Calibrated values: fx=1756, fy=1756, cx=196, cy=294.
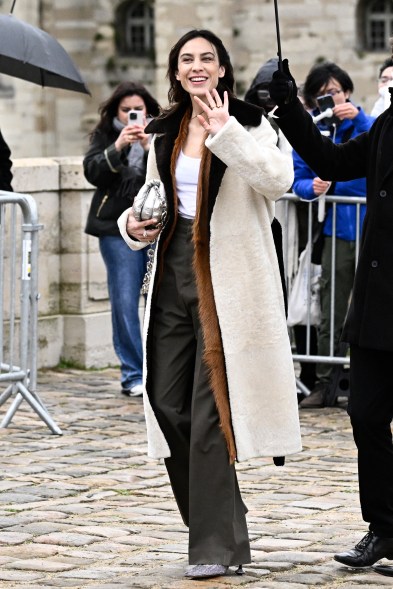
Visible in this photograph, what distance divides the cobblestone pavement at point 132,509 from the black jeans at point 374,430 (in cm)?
24

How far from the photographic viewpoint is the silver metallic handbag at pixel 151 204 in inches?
254

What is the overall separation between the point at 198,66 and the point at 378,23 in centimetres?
3031

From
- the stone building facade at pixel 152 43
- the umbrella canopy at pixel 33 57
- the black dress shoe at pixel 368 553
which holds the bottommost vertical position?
the black dress shoe at pixel 368 553

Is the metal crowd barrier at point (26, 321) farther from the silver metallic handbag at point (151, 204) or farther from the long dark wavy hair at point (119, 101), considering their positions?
the silver metallic handbag at point (151, 204)

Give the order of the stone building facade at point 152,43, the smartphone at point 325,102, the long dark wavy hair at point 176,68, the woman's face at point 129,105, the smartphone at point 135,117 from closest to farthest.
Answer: the long dark wavy hair at point 176,68 < the smartphone at point 325,102 < the smartphone at point 135,117 < the woman's face at point 129,105 < the stone building facade at point 152,43

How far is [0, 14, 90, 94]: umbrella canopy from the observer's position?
10.8 metres

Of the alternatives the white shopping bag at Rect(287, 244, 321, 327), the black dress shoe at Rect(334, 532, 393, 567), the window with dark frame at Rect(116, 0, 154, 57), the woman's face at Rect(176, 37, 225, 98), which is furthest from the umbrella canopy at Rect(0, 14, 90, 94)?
the window with dark frame at Rect(116, 0, 154, 57)

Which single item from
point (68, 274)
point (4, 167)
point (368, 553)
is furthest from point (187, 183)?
point (68, 274)

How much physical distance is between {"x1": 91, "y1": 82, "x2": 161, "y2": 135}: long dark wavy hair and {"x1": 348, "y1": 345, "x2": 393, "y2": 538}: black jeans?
5.01m

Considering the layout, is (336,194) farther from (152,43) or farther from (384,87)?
(152,43)

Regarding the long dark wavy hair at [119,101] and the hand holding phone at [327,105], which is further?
the long dark wavy hair at [119,101]

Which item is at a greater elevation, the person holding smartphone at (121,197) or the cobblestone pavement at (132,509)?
the person holding smartphone at (121,197)

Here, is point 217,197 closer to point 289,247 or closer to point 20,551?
point 20,551

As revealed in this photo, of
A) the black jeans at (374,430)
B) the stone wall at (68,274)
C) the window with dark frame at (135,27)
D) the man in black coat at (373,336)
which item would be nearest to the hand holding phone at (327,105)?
the stone wall at (68,274)
